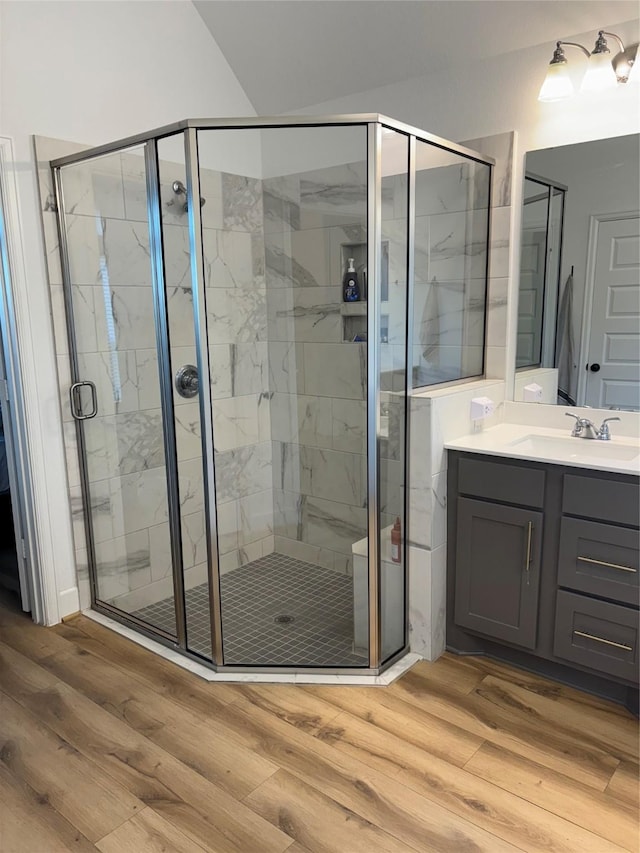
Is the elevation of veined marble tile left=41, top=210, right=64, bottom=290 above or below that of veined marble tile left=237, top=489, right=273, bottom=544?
above

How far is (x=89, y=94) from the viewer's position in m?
2.62

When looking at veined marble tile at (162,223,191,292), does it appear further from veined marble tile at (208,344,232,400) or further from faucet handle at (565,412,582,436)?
faucet handle at (565,412,582,436)

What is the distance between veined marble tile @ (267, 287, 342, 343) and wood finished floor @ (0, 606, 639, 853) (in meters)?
1.45

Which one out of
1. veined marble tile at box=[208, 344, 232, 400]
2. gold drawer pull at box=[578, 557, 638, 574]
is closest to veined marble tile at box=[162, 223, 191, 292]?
veined marble tile at box=[208, 344, 232, 400]

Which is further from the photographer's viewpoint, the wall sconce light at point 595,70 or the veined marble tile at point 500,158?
the veined marble tile at point 500,158

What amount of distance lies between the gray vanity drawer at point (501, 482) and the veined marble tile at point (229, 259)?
120 centimetres

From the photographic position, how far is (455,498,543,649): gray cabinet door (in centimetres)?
223

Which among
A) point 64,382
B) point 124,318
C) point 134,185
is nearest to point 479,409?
point 124,318

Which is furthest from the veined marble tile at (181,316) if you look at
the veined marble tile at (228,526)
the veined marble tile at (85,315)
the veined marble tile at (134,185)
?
the veined marble tile at (228,526)

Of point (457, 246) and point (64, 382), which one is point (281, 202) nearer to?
point (457, 246)

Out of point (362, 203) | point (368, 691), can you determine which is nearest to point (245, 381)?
point (362, 203)

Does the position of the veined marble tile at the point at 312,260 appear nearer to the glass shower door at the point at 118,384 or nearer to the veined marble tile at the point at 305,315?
the veined marble tile at the point at 305,315

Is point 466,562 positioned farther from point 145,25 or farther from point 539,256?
point 145,25

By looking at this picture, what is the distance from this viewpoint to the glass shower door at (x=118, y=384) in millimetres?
2514
